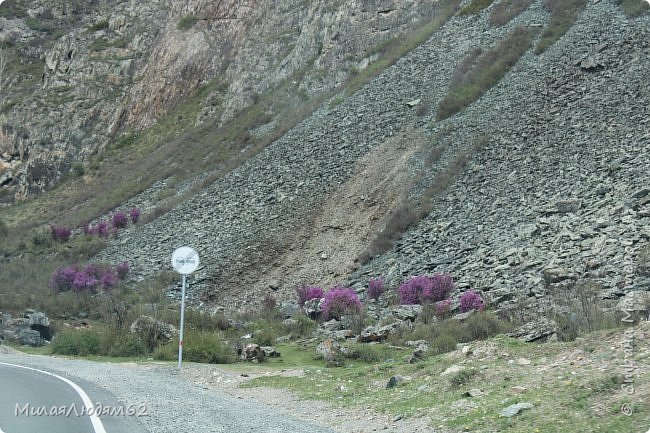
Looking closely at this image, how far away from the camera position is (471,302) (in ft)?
54.2

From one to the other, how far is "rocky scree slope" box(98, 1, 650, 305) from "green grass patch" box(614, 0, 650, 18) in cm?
44

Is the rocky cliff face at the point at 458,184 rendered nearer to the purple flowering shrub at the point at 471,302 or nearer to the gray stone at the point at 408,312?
the purple flowering shrub at the point at 471,302

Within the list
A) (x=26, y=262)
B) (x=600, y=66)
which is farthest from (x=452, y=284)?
(x=26, y=262)

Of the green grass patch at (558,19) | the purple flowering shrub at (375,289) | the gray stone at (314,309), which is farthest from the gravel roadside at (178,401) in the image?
the green grass patch at (558,19)

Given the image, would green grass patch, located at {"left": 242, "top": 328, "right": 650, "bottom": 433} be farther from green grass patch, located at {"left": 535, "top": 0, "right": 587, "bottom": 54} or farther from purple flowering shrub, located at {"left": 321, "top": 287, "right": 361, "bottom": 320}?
green grass patch, located at {"left": 535, "top": 0, "right": 587, "bottom": 54}

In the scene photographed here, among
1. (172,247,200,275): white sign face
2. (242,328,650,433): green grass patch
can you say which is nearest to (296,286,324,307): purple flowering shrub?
(172,247,200,275): white sign face

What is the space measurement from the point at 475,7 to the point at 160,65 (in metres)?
27.6

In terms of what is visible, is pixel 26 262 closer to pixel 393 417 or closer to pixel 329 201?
pixel 329 201

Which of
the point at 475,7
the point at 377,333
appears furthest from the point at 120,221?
the point at 377,333

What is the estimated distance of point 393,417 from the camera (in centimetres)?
831

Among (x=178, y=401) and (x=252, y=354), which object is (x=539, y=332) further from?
(x=252, y=354)

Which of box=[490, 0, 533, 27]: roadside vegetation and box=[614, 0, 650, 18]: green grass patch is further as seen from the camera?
box=[490, 0, 533, 27]: roadside vegetation

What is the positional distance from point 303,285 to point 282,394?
45.8ft

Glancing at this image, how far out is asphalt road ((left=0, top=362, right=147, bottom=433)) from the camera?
7.16m
